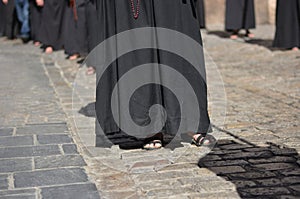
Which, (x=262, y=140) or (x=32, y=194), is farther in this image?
(x=262, y=140)

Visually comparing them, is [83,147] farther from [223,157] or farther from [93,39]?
[93,39]

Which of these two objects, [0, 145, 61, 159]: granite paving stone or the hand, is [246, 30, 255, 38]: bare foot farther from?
[0, 145, 61, 159]: granite paving stone

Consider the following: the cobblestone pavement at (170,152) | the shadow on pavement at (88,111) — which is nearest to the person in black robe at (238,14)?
the cobblestone pavement at (170,152)

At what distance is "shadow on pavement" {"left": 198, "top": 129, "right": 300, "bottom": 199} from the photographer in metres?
3.84

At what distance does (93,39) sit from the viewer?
28.2 feet

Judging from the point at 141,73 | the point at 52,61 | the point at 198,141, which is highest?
the point at 141,73

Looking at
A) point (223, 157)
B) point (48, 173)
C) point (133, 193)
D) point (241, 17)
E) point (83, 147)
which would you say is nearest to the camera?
point (133, 193)

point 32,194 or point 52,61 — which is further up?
point 32,194

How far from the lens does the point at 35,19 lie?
12.8 m

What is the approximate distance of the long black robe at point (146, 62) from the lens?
4.75 m

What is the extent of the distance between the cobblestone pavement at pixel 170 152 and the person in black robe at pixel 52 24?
10.7 ft

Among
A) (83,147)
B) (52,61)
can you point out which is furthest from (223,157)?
(52,61)

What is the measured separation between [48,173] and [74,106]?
2363 mm

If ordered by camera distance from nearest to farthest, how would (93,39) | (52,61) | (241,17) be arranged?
1. (93,39)
2. (52,61)
3. (241,17)
